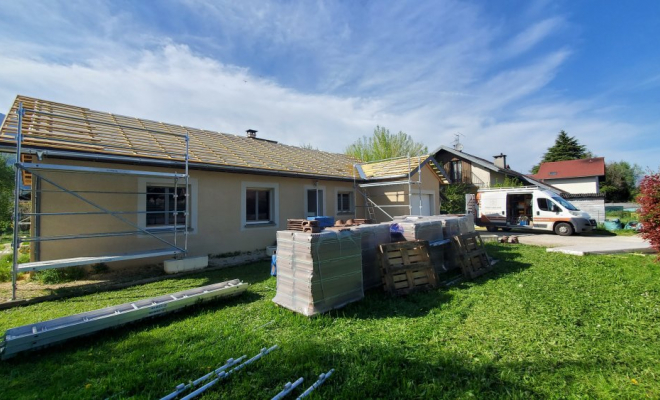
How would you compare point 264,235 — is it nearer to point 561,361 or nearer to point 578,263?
point 561,361

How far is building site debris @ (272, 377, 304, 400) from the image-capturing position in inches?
96.9

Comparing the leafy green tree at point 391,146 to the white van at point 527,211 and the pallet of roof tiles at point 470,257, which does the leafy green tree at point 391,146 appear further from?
the pallet of roof tiles at point 470,257

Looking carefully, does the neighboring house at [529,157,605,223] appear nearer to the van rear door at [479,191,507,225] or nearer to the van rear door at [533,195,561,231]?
the van rear door at [533,195,561,231]

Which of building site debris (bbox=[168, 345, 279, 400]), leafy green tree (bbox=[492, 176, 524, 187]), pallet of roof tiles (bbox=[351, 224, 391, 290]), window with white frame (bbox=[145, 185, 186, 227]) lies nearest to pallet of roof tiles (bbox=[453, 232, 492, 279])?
pallet of roof tiles (bbox=[351, 224, 391, 290])

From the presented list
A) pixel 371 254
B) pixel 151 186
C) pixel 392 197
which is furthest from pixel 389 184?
pixel 151 186

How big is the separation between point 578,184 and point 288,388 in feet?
133

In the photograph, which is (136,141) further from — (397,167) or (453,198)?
(453,198)

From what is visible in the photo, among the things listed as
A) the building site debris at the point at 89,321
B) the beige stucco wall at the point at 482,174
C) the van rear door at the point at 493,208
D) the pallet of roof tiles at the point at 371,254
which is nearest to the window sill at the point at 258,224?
the building site debris at the point at 89,321

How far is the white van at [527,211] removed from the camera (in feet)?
45.5

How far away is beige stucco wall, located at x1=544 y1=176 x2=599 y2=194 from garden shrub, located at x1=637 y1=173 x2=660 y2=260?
3016 cm

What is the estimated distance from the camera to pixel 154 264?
7.62 meters

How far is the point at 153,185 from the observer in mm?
7801

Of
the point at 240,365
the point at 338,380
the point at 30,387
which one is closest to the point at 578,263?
the point at 338,380

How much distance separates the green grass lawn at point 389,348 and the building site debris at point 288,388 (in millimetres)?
115
